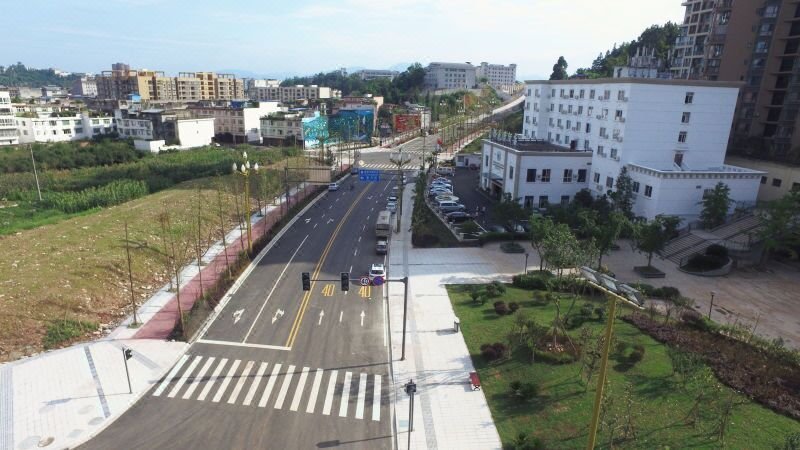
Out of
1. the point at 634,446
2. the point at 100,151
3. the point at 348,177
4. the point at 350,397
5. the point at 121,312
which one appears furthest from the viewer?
the point at 100,151

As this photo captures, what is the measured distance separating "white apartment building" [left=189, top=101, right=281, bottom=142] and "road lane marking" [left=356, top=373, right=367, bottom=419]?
115685 millimetres

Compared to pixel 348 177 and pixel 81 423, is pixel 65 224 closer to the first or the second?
pixel 81 423

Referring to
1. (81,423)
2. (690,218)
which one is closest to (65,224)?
(81,423)

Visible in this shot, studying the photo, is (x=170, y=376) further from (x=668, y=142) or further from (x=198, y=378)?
(x=668, y=142)

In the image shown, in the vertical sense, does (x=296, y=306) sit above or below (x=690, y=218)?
below

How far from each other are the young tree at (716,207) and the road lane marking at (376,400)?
126ft

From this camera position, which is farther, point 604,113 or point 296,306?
point 604,113

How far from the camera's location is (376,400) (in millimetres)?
23250

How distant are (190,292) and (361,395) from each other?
719 inches

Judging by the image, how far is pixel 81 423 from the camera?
69.2 ft

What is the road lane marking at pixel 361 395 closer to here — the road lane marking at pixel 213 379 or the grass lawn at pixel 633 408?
the grass lawn at pixel 633 408

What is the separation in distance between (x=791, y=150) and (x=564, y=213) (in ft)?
105

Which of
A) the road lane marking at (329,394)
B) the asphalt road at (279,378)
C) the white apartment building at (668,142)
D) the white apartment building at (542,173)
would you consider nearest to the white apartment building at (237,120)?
the white apartment building at (542,173)

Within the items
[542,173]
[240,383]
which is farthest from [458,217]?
[240,383]
